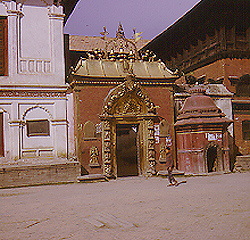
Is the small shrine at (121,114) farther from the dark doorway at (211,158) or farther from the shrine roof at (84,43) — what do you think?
the shrine roof at (84,43)

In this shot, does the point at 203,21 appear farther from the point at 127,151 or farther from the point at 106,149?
the point at 106,149

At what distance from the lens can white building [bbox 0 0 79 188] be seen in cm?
1516

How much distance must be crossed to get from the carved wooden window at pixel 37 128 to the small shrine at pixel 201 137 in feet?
20.5

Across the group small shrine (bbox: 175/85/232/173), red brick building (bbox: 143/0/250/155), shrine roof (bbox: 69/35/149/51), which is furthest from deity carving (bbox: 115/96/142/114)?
shrine roof (bbox: 69/35/149/51)

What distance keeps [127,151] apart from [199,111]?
13.2 feet

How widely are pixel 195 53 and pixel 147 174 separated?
1242cm

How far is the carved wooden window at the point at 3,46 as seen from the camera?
15.4 meters

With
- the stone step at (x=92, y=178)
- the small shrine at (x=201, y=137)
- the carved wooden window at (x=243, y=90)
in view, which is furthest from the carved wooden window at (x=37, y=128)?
the carved wooden window at (x=243, y=90)

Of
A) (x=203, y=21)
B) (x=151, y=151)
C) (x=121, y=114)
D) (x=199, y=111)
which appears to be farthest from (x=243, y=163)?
(x=203, y=21)

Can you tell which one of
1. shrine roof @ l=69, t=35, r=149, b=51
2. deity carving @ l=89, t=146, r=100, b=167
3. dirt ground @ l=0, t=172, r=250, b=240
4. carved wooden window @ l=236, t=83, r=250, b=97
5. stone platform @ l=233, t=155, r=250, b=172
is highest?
shrine roof @ l=69, t=35, r=149, b=51

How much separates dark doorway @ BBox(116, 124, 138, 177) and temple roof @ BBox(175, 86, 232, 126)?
228 cm

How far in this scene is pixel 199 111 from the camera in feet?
53.2

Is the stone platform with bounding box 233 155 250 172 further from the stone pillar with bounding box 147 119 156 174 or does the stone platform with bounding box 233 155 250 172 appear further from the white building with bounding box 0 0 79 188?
the white building with bounding box 0 0 79 188

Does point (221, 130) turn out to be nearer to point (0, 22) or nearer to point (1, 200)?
point (1, 200)
